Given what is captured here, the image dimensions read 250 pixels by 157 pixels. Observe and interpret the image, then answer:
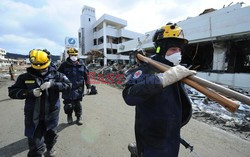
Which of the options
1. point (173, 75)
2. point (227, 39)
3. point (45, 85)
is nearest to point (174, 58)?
A: point (173, 75)

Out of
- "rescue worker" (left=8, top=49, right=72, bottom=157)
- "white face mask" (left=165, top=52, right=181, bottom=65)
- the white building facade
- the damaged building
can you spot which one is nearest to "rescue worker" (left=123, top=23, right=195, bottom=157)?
"white face mask" (left=165, top=52, right=181, bottom=65)

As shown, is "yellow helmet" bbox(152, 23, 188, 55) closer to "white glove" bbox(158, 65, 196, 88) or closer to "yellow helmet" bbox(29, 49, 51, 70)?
"white glove" bbox(158, 65, 196, 88)

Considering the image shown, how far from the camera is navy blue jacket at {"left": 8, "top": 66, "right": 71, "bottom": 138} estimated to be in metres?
2.04

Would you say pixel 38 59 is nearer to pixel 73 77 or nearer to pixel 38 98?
pixel 38 98

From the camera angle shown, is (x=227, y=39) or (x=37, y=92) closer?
(x=37, y=92)

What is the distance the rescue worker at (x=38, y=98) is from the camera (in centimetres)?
203

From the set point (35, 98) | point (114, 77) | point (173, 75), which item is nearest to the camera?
point (173, 75)

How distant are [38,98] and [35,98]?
1.6 inches

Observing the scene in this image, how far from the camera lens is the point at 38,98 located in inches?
83.7

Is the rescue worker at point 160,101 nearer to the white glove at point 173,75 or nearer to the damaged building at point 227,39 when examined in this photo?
the white glove at point 173,75

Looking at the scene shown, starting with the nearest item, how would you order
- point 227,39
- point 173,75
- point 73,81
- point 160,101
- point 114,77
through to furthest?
1. point 173,75
2. point 160,101
3. point 73,81
4. point 227,39
5. point 114,77

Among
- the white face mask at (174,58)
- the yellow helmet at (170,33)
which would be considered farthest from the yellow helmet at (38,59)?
the white face mask at (174,58)

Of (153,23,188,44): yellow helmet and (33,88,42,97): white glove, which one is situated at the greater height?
(153,23,188,44): yellow helmet

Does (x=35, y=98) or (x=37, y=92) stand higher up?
(x=37, y=92)
